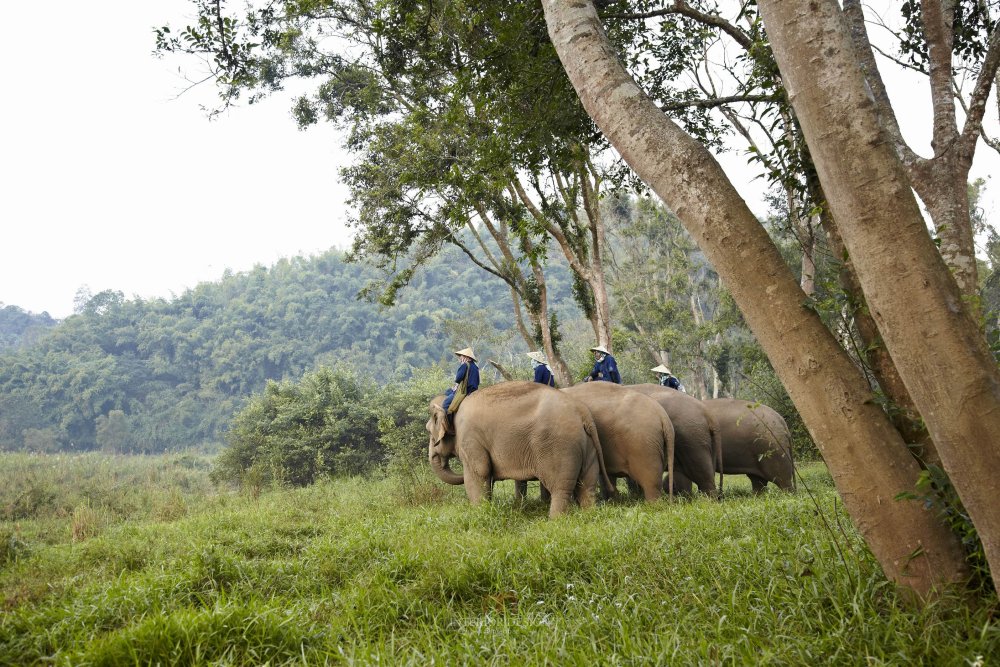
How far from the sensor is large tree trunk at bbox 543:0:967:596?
99.9 inches

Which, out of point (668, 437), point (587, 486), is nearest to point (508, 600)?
point (587, 486)

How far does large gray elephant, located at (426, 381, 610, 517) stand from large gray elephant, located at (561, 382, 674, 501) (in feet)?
1.18

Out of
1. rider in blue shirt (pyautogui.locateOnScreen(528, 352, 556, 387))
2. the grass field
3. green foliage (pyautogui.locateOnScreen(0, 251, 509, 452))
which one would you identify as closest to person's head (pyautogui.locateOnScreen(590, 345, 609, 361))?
rider in blue shirt (pyautogui.locateOnScreen(528, 352, 556, 387))

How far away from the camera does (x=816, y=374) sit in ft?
8.45

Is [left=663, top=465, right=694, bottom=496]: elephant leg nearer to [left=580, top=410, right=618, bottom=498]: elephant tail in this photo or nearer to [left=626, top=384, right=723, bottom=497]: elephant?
[left=626, top=384, right=723, bottom=497]: elephant

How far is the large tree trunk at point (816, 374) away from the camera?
99.9 inches

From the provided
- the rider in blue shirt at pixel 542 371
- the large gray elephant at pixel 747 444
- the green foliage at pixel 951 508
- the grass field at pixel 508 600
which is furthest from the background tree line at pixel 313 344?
the green foliage at pixel 951 508

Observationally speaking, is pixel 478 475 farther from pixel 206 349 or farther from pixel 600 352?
pixel 206 349

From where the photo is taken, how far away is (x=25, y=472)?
17234 mm

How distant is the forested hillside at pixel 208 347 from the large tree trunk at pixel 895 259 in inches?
1303

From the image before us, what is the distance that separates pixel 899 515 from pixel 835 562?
0.61 meters

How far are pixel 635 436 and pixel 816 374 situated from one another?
549 centimetres

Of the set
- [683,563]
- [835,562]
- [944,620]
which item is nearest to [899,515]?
[944,620]

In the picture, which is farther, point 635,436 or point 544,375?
point 544,375
